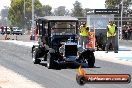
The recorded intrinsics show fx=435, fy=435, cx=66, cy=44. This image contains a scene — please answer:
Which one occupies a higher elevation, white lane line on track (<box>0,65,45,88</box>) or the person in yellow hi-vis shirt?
the person in yellow hi-vis shirt

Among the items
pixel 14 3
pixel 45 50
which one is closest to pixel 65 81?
pixel 45 50

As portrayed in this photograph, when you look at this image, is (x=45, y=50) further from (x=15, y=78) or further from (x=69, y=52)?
(x=15, y=78)

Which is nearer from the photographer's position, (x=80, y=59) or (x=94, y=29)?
(x=80, y=59)

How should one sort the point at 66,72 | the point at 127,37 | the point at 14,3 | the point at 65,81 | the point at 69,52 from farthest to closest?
the point at 14,3 < the point at 127,37 < the point at 69,52 < the point at 66,72 < the point at 65,81

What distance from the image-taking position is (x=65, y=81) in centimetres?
1267

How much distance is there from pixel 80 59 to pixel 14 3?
315 feet

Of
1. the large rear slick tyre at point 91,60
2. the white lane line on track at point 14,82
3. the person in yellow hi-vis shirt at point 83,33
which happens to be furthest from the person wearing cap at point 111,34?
the white lane line on track at point 14,82

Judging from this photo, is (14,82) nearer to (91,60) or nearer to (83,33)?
(91,60)

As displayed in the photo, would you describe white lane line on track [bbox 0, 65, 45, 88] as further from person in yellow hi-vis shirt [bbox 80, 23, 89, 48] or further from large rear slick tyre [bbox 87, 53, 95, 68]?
person in yellow hi-vis shirt [bbox 80, 23, 89, 48]

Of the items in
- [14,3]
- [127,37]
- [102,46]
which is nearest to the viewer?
[102,46]

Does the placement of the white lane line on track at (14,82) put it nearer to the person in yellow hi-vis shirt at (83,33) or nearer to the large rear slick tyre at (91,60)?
the large rear slick tyre at (91,60)

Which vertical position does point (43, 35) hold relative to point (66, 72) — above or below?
above

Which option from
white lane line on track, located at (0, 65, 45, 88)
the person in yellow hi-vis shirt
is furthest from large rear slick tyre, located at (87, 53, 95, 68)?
the person in yellow hi-vis shirt

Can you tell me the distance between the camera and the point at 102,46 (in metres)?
29.5
